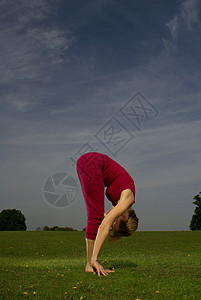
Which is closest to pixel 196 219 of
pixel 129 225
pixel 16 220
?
pixel 16 220

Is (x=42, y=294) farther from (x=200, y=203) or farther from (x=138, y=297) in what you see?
(x=200, y=203)

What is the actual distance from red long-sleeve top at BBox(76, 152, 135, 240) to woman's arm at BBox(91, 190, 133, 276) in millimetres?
267

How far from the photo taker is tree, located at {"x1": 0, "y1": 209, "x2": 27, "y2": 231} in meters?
51.0

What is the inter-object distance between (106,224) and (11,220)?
50.2 metres

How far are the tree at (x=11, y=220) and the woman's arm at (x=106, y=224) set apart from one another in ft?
157

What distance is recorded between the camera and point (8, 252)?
13.0m

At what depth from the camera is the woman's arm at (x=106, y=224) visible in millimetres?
5598

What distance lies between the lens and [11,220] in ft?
171

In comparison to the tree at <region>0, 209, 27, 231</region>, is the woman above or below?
above

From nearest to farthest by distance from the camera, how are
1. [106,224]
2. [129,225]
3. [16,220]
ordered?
[106,224]
[129,225]
[16,220]

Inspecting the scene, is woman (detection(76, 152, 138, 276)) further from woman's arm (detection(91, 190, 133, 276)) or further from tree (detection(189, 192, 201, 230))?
tree (detection(189, 192, 201, 230))

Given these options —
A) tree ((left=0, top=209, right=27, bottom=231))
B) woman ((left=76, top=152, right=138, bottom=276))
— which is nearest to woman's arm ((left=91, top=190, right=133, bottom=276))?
woman ((left=76, top=152, right=138, bottom=276))

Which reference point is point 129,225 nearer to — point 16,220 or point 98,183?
point 98,183

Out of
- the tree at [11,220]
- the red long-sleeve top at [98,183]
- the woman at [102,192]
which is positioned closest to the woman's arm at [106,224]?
the woman at [102,192]
